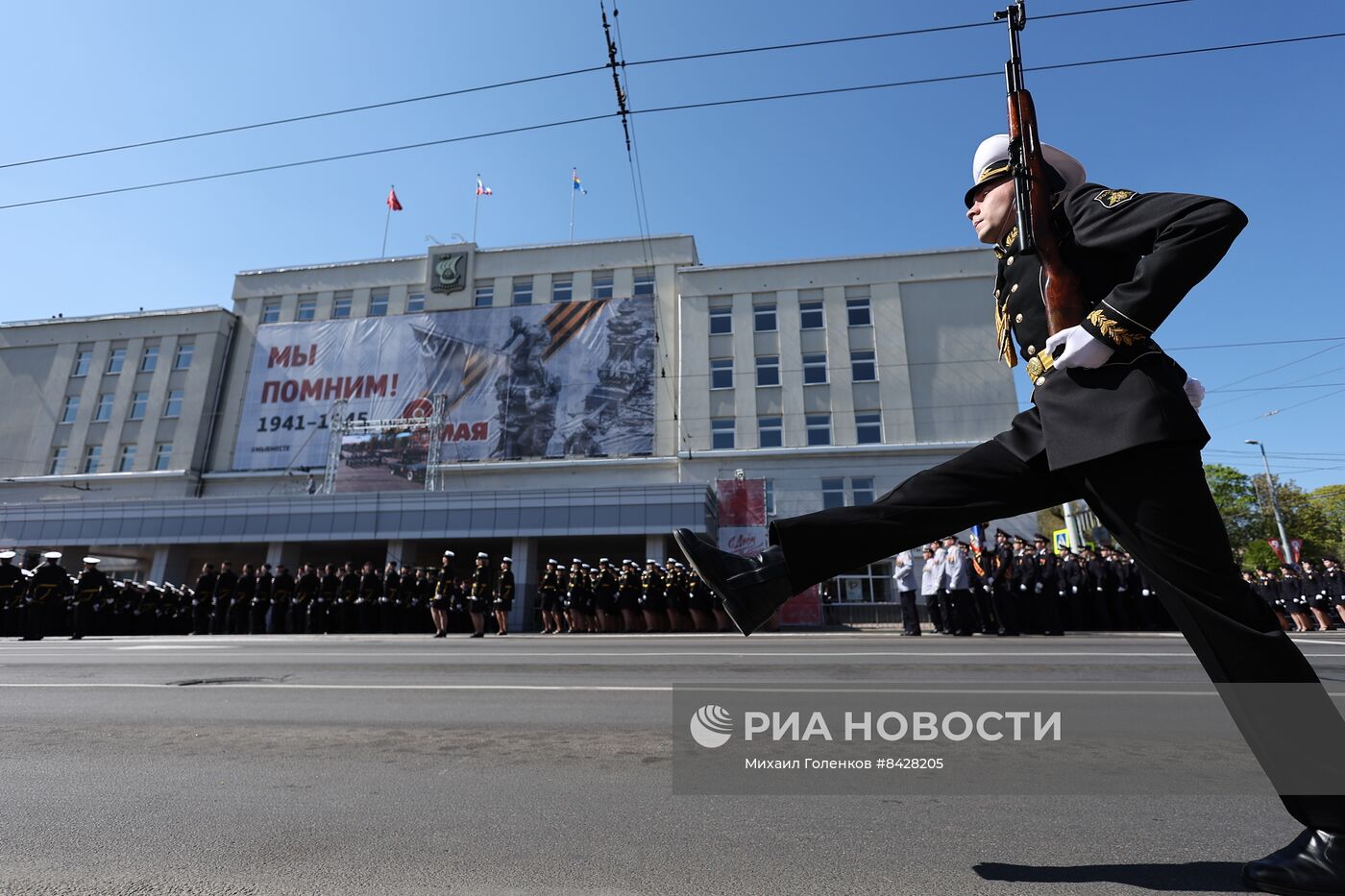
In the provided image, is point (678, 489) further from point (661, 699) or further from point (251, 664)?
point (661, 699)

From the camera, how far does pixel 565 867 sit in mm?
1860

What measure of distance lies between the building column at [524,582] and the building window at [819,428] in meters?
14.1

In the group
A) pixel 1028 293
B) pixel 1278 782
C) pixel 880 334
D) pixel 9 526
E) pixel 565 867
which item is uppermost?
pixel 880 334

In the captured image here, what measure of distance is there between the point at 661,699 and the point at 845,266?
3381cm

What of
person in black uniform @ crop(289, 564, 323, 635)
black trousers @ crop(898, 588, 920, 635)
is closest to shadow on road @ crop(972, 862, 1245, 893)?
black trousers @ crop(898, 588, 920, 635)

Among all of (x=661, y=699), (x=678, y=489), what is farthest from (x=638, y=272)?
(x=661, y=699)

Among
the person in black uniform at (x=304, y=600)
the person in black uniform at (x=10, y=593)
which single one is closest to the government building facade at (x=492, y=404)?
the person in black uniform at (x=304, y=600)

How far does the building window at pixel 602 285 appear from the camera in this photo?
37469 mm

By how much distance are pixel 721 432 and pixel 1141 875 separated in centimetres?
3235

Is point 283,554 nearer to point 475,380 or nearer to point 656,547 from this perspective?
point 475,380

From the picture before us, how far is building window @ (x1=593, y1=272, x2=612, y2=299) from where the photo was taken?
123 ft

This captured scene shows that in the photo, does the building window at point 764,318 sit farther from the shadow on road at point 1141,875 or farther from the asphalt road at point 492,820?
the shadow on road at point 1141,875

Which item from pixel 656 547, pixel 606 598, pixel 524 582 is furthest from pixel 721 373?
pixel 606 598

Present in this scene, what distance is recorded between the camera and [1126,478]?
1836mm
